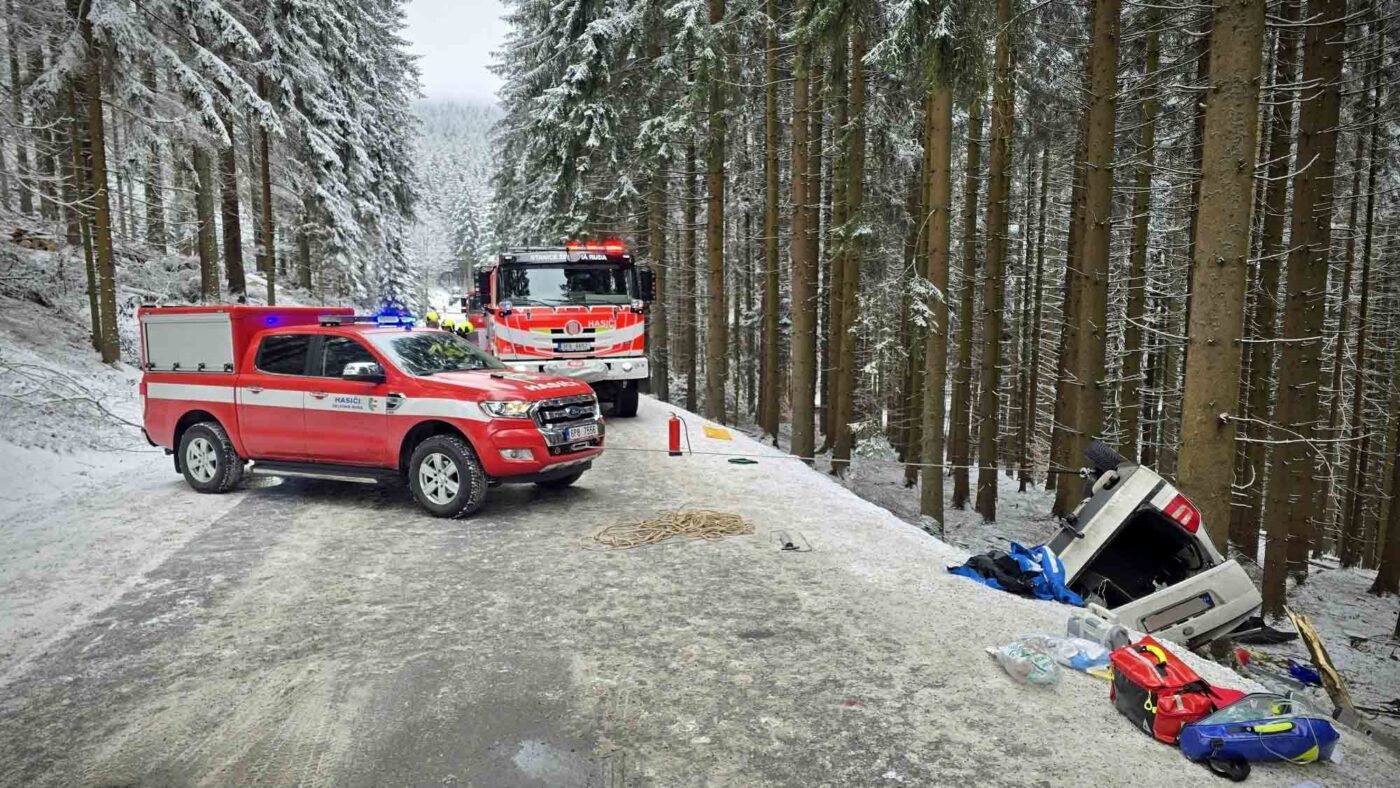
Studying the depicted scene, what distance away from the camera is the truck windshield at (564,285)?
44.1ft

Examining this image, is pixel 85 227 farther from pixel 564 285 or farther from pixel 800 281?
pixel 800 281

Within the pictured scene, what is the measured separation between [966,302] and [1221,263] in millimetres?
9963

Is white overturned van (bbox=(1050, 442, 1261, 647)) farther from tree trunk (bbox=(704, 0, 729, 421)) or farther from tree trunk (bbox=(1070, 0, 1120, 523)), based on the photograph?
tree trunk (bbox=(704, 0, 729, 421))

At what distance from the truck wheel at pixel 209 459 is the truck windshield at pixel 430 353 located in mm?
2393

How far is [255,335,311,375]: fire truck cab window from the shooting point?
8.41 metres

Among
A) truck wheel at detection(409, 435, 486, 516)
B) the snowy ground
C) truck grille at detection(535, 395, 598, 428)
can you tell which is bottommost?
the snowy ground

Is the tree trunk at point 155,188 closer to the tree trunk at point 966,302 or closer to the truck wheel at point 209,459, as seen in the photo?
the truck wheel at point 209,459

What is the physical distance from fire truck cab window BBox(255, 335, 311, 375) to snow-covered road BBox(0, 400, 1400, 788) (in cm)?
180

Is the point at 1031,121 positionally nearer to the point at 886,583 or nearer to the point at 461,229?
the point at 886,583

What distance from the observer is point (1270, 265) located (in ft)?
41.9

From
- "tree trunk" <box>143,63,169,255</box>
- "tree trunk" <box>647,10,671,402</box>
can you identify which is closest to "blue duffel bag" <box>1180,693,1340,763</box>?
"tree trunk" <box>647,10,671,402</box>

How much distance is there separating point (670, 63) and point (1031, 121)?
26.8 ft

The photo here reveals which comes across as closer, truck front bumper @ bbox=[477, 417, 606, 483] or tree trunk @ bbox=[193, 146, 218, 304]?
truck front bumper @ bbox=[477, 417, 606, 483]

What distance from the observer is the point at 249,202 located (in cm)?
2541
